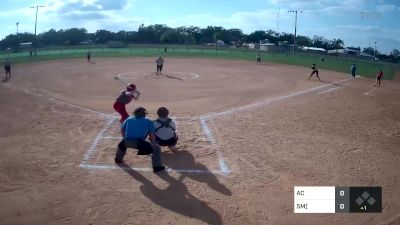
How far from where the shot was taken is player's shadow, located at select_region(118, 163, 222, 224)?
5.93 metres

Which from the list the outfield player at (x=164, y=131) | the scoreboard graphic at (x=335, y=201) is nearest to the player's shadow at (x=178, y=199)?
the outfield player at (x=164, y=131)

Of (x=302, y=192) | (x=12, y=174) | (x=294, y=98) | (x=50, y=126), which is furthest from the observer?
(x=294, y=98)

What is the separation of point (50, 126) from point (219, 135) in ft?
18.3

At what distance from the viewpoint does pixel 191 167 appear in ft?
26.2

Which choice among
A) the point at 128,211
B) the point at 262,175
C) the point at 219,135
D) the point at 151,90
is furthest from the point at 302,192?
the point at 151,90

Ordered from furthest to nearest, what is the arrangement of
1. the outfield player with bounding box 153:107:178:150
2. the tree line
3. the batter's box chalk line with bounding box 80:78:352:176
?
the tree line < the outfield player with bounding box 153:107:178:150 < the batter's box chalk line with bounding box 80:78:352:176

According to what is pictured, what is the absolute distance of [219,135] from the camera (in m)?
10.4

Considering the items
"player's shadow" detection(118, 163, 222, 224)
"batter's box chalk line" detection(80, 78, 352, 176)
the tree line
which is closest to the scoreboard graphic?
"player's shadow" detection(118, 163, 222, 224)

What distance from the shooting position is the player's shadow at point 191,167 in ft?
Answer: 23.1

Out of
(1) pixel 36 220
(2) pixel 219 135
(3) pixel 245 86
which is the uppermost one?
(3) pixel 245 86

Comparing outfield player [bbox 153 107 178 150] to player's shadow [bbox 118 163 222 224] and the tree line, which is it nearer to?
player's shadow [bbox 118 163 222 224]

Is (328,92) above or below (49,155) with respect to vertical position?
above

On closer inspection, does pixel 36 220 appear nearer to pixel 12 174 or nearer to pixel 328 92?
pixel 12 174

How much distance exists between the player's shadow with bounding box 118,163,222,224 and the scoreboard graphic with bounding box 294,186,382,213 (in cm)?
163
